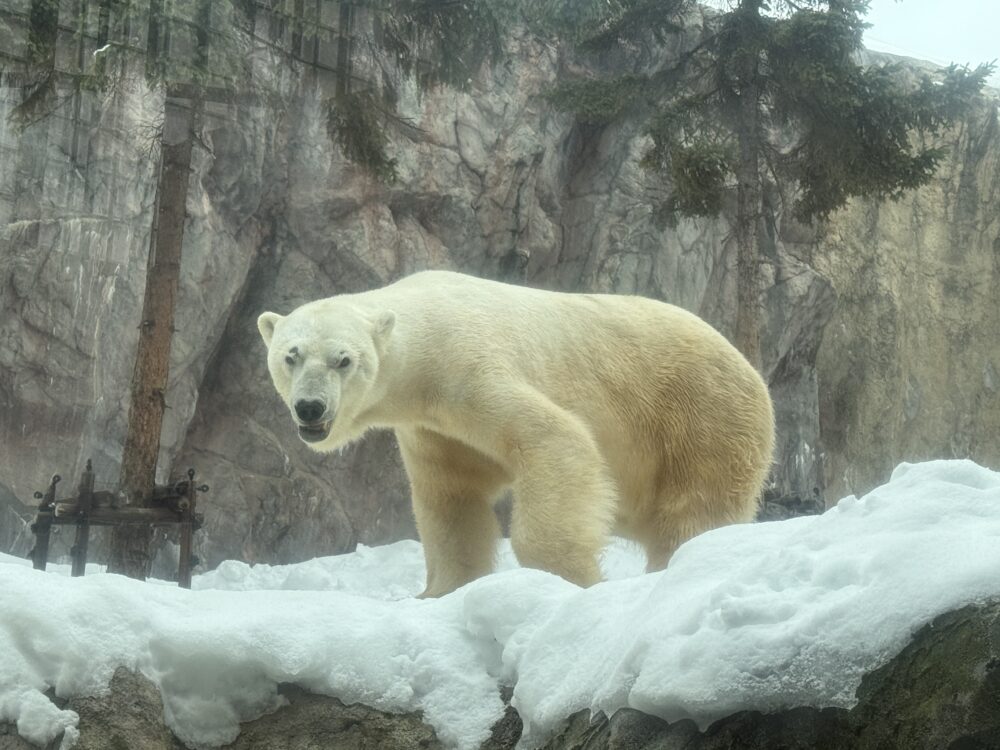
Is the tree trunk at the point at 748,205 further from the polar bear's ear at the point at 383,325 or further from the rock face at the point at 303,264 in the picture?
the polar bear's ear at the point at 383,325

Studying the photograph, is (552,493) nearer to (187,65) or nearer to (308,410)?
(308,410)

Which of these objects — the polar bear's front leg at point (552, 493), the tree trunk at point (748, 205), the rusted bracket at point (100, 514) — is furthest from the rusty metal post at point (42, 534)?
the tree trunk at point (748, 205)

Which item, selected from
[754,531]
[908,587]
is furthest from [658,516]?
[908,587]

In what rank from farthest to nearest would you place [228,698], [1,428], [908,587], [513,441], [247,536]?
[247,536] < [1,428] < [513,441] < [228,698] < [908,587]

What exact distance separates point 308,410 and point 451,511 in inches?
43.7

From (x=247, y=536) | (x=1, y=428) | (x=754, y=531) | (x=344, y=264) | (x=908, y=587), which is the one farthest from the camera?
(x=344, y=264)

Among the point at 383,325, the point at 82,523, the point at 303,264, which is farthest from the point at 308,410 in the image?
the point at 303,264

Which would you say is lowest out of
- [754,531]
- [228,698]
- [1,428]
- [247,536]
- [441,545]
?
[247,536]

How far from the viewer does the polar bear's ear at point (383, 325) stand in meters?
4.50

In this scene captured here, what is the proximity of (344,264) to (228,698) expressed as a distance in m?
8.81

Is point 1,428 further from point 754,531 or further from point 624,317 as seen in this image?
point 754,531

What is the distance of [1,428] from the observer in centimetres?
981

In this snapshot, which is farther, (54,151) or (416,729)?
(54,151)

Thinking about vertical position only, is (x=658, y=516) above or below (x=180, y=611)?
below
